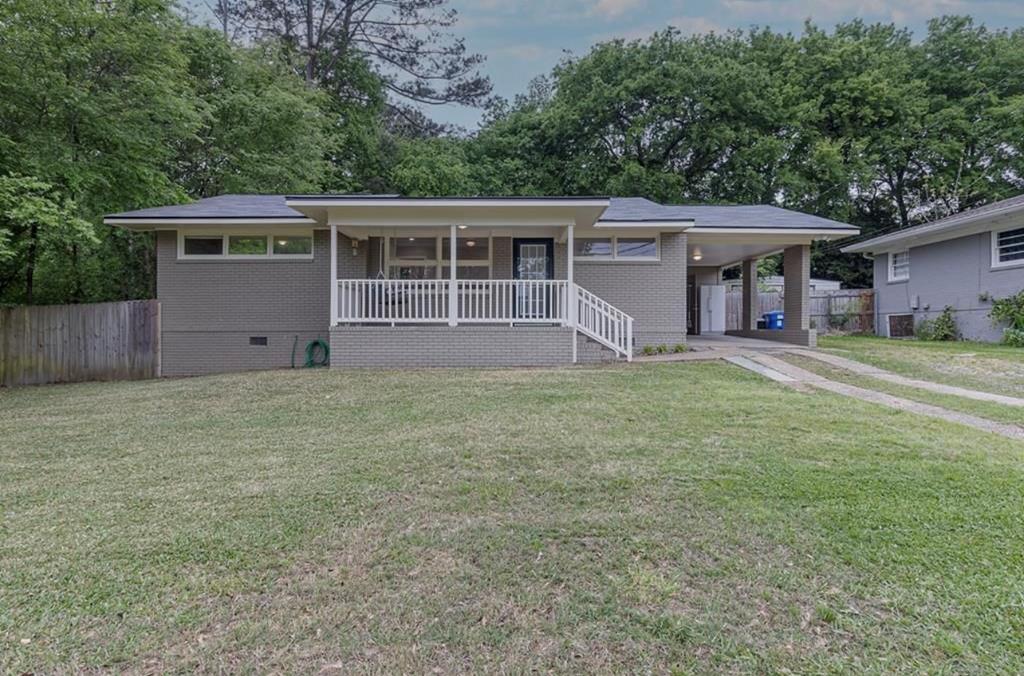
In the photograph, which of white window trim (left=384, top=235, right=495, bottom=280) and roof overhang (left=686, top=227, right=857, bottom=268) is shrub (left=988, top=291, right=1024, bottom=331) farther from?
white window trim (left=384, top=235, right=495, bottom=280)

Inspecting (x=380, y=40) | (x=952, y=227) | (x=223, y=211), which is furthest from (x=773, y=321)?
(x=380, y=40)

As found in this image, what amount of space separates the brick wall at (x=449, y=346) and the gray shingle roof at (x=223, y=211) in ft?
10.4

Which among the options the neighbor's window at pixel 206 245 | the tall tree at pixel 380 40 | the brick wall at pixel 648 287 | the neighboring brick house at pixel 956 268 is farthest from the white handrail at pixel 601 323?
the tall tree at pixel 380 40

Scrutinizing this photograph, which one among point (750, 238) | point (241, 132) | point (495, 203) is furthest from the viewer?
point (241, 132)

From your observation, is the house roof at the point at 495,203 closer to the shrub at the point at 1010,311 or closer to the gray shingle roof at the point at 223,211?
the gray shingle roof at the point at 223,211

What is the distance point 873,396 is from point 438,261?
8.25 meters

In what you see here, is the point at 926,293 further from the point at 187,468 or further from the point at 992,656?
the point at 187,468

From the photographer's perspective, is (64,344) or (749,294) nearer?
(64,344)

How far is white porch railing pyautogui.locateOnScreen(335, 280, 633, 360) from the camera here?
1003 cm

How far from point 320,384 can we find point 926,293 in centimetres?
1699

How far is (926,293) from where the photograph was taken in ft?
52.6

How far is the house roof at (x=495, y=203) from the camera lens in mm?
9539

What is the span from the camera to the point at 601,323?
1041 cm

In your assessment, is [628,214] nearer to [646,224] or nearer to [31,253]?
[646,224]
